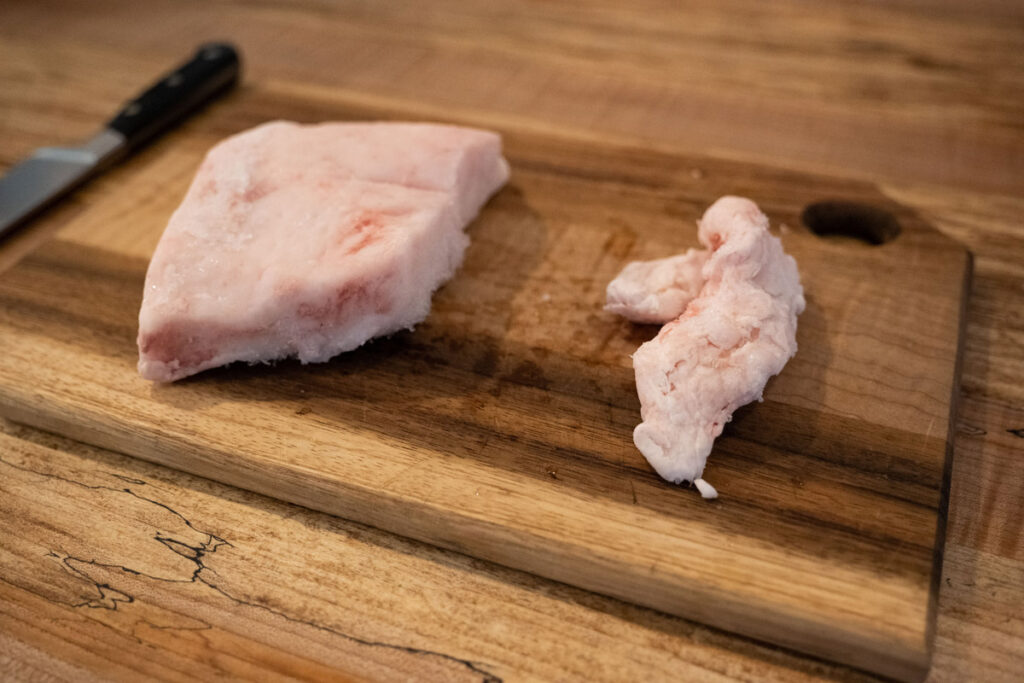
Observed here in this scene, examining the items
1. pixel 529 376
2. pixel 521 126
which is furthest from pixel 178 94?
pixel 529 376

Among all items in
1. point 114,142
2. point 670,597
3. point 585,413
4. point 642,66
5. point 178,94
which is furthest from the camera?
point 642,66

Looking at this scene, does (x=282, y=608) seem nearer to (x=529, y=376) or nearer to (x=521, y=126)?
(x=529, y=376)

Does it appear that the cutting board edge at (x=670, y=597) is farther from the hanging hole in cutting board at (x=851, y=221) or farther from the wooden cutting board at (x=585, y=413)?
the hanging hole in cutting board at (x=851, y=221)

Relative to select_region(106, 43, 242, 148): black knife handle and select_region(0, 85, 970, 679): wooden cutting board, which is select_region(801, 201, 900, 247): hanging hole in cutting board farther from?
select_region(106, 43, 242, 148): black knife handle

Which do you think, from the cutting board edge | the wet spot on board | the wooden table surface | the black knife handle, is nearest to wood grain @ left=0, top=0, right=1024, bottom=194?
the wooden table surface

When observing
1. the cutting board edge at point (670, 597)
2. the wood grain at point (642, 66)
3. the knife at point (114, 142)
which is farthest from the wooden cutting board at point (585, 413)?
the wood grain at point (642, 66)
